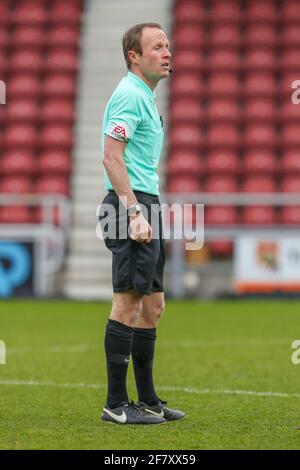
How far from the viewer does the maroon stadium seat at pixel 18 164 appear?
51.3 ft

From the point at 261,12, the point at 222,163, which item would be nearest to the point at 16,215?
the point at 222,163

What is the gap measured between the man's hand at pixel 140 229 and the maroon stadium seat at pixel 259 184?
10999 mm

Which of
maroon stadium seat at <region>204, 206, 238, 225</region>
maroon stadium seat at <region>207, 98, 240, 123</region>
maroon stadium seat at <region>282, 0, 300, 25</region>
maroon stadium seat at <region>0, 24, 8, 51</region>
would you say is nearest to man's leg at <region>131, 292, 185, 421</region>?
maroon stadium seat at <region>204, 206, 238, 225</region>

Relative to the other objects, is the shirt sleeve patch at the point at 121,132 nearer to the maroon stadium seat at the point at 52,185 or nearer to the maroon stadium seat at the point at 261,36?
the maroon stadium seat at the point at 52,185

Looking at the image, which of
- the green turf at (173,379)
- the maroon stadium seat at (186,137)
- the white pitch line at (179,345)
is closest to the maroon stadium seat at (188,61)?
the maroon stadium seat at (186,137)

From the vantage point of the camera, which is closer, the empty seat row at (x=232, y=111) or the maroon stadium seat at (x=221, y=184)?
the maroon stadium seat at (x=221, y=184)

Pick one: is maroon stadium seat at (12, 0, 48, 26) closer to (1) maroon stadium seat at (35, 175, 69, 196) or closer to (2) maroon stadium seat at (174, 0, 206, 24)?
(2) maroon stadium seat at (174, 0, 206, 24)

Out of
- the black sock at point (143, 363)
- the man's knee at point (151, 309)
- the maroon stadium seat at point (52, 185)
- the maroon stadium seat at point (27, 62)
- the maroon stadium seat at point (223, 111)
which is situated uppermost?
the maroon stadium seat at point (27, 62)

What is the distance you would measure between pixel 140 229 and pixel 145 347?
0.64 m

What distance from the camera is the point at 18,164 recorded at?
15.6 meters

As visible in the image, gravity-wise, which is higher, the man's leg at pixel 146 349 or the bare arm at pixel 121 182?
the bare arm at pixel 121 182

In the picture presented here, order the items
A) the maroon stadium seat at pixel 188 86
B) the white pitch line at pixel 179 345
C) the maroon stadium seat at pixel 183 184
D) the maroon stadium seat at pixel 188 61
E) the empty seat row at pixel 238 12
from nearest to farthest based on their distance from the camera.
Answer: the white pitch line at pixel 179 345, the maroon stadium seat at pixel 183 184, the maroon stadium seat at pixel 188 86, the maroon stadium seat at pixel 188 61, the empty seat row at pixel 238 12

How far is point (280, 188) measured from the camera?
15.5m

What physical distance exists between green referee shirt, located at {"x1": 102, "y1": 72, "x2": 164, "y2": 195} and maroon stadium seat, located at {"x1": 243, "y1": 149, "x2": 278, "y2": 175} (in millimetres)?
10928
